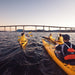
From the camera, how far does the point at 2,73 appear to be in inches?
189

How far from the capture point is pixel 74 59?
4453mm

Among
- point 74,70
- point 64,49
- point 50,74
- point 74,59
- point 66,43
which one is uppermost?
point 66,43

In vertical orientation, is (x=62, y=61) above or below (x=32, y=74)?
above

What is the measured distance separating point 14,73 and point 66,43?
3.98 metres

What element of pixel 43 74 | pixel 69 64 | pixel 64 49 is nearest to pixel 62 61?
pixel 69 64

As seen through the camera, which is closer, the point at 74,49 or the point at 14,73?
the point at 74,49

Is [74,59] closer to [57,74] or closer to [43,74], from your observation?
[57,74]

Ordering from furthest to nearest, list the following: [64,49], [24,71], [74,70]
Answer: [24,71], [64,49], [74,70]

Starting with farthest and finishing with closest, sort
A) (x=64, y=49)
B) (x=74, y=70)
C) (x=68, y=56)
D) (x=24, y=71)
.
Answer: (x=24, y=71)
(x=64, y=49)
(x=68, y=56)
(x=74, y=70)

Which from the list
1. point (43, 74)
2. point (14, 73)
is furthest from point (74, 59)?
point (14, 73)

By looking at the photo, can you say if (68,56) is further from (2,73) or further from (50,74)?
(2,73)

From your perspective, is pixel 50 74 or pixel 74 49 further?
pixel 50 74

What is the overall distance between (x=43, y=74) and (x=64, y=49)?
2.18m

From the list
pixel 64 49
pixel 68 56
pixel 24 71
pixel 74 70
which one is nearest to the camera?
pixel 74 70
